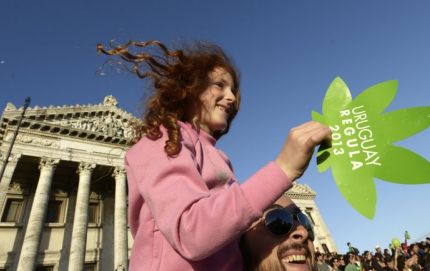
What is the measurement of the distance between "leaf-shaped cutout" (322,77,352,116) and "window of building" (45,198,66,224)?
2531 centimetres

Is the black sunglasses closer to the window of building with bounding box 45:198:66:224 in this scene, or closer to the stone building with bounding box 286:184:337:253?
the window of building with bounding box 45:198:66:224

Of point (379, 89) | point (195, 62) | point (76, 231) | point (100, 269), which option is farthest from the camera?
point (100, 269)

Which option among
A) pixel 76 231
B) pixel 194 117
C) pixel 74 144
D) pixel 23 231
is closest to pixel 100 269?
pixel 76 231

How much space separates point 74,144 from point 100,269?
10.1 metres

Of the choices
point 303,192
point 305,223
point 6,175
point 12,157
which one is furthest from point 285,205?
point 303,192

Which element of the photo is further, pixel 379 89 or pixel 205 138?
pixel 205 138

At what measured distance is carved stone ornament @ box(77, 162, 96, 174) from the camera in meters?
21.7

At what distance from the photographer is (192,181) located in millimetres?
1226

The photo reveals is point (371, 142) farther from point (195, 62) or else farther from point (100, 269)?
point (100, 269)

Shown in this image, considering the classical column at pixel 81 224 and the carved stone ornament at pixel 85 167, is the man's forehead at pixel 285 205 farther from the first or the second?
the carved stone ornament at pixel 85 167

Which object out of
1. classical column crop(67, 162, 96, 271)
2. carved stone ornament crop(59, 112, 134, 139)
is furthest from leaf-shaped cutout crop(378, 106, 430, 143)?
carved stone ornament crop(59, 112, 134, 139)

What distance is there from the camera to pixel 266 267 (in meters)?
1.45

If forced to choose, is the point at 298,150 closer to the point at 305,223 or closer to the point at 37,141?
the point at 305,223

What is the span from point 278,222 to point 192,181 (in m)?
0.63
